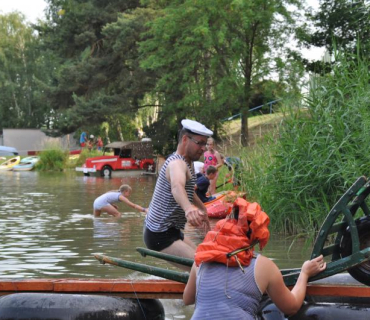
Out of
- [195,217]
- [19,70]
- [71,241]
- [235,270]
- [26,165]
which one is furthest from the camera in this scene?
[19,70]

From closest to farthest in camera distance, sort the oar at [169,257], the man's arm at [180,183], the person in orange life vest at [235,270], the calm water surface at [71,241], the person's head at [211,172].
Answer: the person in orange life vest at [235,270], the man's arm at [180,183], the oar at [169,257], the calm water surface at [71,241], the person's head at [211,172]

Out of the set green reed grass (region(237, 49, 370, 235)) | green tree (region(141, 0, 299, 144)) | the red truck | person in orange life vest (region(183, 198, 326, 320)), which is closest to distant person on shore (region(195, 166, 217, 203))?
green reed grass (region(237, 49, 370, 235))

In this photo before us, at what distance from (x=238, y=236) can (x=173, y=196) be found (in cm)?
192

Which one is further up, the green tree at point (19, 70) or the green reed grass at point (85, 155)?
the green tree at point (19, 70)

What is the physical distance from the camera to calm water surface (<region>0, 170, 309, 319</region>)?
11305mm

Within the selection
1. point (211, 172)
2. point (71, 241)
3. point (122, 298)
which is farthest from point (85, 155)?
point (122, 298)

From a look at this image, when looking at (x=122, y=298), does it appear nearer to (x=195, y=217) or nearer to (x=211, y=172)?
(x=195, y=217)

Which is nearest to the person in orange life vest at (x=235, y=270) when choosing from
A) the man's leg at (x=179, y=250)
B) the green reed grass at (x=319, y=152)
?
the man's leg at (x=179, y=250)

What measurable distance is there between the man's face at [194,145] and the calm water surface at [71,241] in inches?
74.0

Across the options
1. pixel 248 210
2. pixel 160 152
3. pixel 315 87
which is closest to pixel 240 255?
pixel 248 210

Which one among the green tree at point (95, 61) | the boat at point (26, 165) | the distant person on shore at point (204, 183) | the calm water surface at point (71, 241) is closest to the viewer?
the calm water surface at point (71, 241)

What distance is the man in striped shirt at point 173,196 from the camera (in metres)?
7.11

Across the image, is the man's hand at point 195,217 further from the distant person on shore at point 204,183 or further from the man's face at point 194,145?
the distant person on shore at point 204,183

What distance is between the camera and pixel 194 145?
7.21m
